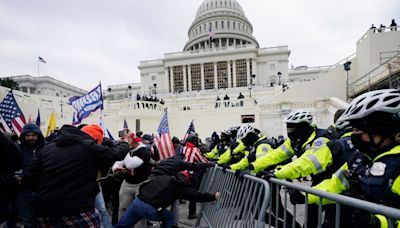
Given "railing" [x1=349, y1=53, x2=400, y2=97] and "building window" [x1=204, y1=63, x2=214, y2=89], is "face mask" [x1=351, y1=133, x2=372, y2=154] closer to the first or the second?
"railing" [x1=349, y1=53, x2=400, y2=97]

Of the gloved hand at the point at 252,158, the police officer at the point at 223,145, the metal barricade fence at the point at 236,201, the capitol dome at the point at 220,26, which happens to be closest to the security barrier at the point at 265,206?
the metal barricade fence at the point at 236,201

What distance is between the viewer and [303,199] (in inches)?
93.4

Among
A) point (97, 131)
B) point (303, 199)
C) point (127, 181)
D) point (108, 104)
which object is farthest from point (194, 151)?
point (108, 104)

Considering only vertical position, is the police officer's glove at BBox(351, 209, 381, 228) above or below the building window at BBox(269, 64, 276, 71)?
below

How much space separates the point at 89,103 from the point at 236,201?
6.98 meters

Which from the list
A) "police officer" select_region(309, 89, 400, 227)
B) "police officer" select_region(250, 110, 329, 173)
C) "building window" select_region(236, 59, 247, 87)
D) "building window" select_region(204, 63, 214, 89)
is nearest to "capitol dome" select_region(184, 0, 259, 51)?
"building window" select_region(204, 63, 214, 89)

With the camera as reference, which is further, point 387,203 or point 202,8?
point 202,8

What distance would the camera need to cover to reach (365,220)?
1549mm

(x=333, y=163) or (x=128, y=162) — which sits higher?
(x=333, y=163)

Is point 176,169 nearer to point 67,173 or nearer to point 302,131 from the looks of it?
point 67,173

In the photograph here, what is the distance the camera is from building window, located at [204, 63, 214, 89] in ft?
205

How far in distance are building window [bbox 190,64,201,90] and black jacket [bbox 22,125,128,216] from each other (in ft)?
197

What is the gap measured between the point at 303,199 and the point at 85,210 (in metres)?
2.17

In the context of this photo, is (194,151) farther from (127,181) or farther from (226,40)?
(226,40)
